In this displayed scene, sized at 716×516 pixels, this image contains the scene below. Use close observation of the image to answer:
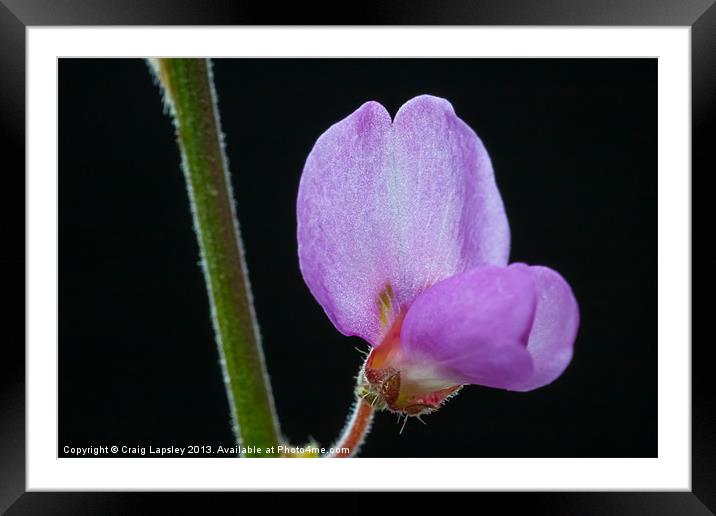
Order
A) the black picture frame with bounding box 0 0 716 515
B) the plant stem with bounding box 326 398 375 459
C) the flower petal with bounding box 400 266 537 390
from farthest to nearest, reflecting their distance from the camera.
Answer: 1. the black picture frame with bounding box 0 0 716 515
2. the plant stem with bounding box 326 398 375 459
3. the flower petal with bounding box 400 266 537 390

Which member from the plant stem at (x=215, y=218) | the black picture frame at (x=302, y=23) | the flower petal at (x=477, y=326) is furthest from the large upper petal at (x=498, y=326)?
the black picture frame at (x=302, y=23)

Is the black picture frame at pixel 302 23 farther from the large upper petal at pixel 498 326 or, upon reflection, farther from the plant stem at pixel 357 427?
the large upper petal at pixel 498 326

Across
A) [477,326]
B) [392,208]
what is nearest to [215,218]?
[392,208]

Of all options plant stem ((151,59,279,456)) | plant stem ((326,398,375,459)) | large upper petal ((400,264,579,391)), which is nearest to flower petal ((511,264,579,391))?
large upper petal ((400,264,579,391))

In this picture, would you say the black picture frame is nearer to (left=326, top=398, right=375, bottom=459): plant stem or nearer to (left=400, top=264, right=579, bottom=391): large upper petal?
(left=326, top=398, right=375, bottom=459): plant stem

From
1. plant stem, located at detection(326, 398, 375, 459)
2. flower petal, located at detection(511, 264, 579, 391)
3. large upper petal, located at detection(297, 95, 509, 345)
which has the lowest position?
plant stem, located at detection(326, 398, 375, 459)

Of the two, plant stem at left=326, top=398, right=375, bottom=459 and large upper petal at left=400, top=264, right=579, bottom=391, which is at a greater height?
large upper petal at left=400, top=264, right=579, bottom=391

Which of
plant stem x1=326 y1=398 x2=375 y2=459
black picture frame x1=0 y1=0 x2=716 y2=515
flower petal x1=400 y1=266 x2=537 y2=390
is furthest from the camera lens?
black picture frame x1=0 y1=0 x2=716 y2=515

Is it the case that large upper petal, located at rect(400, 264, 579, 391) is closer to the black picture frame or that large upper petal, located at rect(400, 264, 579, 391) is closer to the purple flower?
the purple flower

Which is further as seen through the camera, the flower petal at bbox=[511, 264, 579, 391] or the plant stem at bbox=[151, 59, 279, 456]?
the plant stem at bbox=[151, 59, 279, 456]
